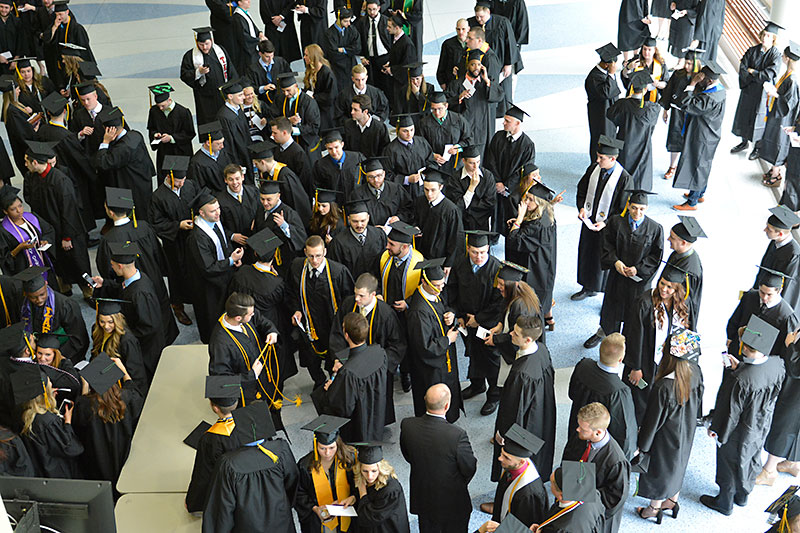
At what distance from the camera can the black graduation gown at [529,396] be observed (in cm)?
564

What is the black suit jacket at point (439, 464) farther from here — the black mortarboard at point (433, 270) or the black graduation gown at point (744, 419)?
the black graduation gown at point (744, 419)

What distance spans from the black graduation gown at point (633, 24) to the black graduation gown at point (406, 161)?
5075 millimetres

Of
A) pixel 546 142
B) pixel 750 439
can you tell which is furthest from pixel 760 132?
pixel 750 439

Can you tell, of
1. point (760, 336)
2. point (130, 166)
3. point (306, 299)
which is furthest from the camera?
point (130, 166)

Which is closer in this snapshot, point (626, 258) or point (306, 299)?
point (306, 299)

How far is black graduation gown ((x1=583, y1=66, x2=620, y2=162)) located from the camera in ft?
31.4

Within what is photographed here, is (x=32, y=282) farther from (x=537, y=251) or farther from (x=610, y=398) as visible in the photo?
(x=610, y=398)

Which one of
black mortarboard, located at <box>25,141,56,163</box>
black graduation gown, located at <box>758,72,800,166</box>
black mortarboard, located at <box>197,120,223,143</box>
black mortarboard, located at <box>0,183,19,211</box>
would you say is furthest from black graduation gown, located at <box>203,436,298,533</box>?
black graduation gown, located at <box>758,72,800,166</box>

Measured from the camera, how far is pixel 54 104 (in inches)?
346

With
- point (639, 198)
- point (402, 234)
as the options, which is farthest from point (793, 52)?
point (402, 234)

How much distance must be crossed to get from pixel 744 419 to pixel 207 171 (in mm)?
5118

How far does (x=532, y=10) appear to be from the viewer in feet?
47.4

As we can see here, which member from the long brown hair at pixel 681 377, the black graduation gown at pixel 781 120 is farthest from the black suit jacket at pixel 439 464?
the black graduation gown at pixel 781 120

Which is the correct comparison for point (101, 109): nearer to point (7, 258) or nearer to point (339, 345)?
point (7, 258)
